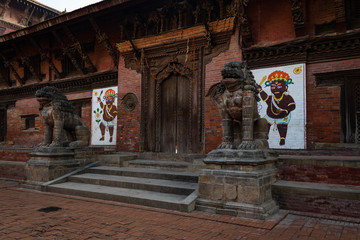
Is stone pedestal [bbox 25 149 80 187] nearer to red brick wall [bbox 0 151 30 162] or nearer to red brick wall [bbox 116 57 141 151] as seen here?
red brick wall [bbox 0 151 30 162]

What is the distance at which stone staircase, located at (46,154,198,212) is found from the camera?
557 cm

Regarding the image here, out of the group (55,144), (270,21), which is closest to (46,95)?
(55,144)

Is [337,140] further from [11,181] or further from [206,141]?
[11,181]

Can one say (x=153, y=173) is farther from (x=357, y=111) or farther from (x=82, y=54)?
(x=82, y=54)

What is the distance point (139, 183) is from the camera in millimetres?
6441

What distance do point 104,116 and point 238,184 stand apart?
7.77 metres

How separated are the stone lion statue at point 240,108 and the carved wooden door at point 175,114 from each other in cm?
373

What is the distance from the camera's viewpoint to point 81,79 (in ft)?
40.4

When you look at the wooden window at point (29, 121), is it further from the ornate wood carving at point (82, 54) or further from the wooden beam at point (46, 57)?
the ornate wood carving at point (82, 54)

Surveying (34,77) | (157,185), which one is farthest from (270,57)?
(34,77)

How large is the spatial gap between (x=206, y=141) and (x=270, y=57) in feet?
10.6

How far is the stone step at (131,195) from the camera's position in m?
5.28

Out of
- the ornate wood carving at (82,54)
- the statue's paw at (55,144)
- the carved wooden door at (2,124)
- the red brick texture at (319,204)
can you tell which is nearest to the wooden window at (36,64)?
the carved wooden door at (2,124)

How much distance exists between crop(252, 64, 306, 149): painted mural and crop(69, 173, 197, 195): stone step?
3255 millimetres
